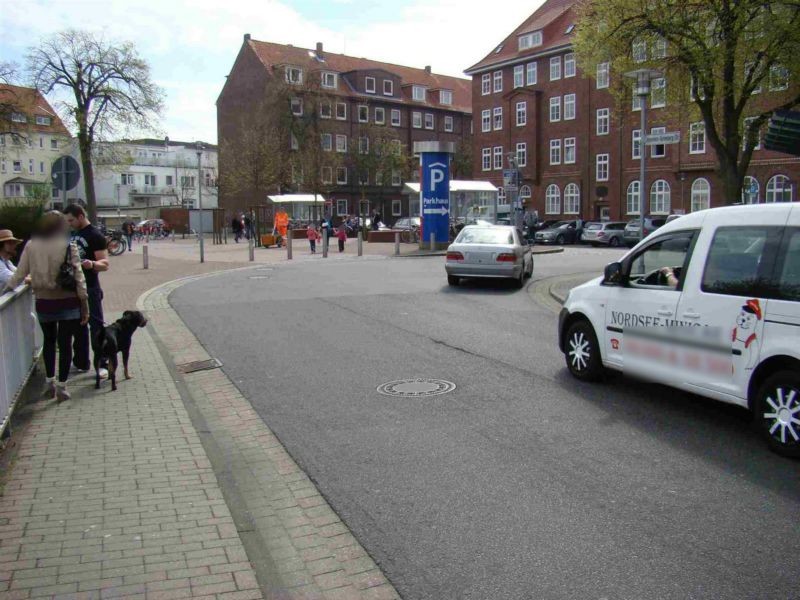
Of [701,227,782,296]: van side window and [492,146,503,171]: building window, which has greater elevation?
[492,146,503,171]: building window

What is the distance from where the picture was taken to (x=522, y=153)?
63.8 metres

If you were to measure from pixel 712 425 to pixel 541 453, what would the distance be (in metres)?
1.76

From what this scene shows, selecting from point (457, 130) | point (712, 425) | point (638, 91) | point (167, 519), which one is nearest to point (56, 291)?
point (167, 519)

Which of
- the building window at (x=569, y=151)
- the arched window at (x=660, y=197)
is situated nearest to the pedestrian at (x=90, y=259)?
the arched window at (x=660, y=197)

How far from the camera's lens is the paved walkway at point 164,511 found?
399 centimetres

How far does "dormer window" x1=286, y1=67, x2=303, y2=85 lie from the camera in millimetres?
64769

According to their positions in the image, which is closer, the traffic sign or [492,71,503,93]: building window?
the traffic sign

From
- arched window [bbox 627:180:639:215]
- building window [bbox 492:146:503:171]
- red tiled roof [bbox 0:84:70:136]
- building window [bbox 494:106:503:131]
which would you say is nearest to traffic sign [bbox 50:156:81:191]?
red tiled roof [bbox 0:84:70:136]

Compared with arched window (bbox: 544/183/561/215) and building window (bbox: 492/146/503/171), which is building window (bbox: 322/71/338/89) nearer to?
building window (bbox: 492/146/503/171)

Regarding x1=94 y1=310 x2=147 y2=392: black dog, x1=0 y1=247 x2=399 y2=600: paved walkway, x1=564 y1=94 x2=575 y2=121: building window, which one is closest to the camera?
x1=0 y1=247 x2=399 y2=600: paved walkway

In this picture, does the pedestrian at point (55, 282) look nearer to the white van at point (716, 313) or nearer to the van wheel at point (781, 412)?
the white van at point (716, 313)

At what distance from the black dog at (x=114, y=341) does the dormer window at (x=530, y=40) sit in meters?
59.4

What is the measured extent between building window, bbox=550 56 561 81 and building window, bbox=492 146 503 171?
7582mm

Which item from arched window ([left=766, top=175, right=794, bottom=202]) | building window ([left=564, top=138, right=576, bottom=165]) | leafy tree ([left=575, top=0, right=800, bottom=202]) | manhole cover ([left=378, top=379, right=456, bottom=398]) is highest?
building window ([left=564, top=138, right=576, bottom=165])
